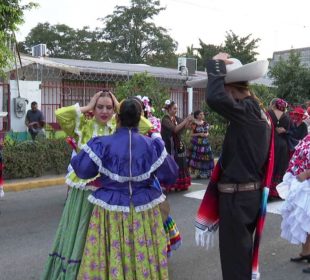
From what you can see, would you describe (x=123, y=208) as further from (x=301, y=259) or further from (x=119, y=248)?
(x=301, y=259)

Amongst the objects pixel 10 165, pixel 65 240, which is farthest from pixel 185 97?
pixel 65 240

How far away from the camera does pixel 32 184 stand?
9898 millimetres

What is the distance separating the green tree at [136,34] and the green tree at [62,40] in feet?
9.20

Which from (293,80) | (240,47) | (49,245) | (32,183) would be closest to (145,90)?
(32,183)

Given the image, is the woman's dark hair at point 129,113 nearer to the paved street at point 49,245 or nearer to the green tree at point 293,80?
the paved street at point 49,245

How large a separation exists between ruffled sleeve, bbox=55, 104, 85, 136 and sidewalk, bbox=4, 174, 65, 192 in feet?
17.8

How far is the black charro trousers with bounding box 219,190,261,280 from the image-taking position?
3.43 meters

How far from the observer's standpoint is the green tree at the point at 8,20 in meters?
11.0

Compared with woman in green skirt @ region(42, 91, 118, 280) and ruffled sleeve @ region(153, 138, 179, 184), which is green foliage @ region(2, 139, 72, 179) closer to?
woman in green skirt @ region(42, 91, 118, 280)

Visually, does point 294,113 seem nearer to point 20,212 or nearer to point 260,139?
point 20,212

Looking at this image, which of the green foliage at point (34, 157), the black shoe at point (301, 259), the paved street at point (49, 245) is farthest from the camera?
the green foliage at point (34, 157)

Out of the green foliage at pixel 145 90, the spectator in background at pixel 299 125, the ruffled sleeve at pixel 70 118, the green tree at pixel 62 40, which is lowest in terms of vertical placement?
the spectator in background at pixel 299 125

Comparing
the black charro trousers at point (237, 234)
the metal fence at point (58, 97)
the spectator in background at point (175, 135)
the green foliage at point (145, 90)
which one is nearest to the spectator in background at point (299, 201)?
the black charro trousers at point (237, 234)

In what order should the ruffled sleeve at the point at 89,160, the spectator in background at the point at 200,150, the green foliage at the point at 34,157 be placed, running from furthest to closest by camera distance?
the spectator in background at the point at 200,150
the green foliage at the point at 34,157
the ruffled sleeve at the point at 89,160
